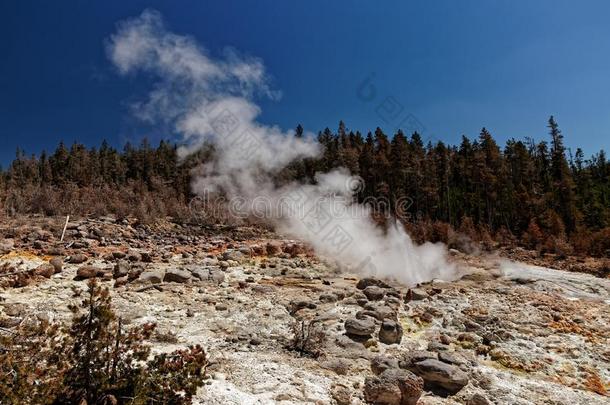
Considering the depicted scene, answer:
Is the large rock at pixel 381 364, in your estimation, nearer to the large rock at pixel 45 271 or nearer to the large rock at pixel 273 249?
the large rock at pixel 45 271

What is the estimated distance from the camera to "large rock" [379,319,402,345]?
9047 millimetres

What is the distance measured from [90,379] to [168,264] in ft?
36.5

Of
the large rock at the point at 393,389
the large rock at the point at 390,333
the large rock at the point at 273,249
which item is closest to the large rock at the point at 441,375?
the large rock at the point at 393,389

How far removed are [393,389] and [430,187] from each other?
4060 cm

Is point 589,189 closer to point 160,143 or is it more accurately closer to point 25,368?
point 25,368

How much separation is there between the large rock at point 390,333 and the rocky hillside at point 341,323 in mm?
24

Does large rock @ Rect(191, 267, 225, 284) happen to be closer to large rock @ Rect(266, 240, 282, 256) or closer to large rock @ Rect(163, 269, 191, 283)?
large rock @ Rect(163, 269, 191, 283)

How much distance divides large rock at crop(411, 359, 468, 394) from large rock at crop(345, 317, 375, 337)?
1.79 meters

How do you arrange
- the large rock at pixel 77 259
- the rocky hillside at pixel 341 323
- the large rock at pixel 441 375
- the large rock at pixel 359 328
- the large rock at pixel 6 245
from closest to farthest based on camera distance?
1. the rocky hillside at pixel 341 323
2. the large rock at pixel 441 375
3. the large rock at pixel 359 328
4. the large rock at pixel 77 259
5. the large rock at pixel 6 245

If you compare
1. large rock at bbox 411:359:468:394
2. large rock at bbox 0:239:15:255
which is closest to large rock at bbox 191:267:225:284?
large rock at bbox 0:239:15:255

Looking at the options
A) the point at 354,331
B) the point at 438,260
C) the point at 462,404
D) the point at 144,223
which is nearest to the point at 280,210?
the point at 144,223

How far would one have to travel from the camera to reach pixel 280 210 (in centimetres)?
3734

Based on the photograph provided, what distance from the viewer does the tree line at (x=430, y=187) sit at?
31.2 m

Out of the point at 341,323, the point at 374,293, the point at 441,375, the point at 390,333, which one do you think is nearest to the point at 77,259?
the point at 341,323
